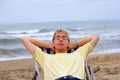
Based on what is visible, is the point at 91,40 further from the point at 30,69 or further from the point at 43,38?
the point at 43,38

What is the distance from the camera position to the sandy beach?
786cm

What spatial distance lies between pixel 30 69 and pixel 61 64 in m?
5.48

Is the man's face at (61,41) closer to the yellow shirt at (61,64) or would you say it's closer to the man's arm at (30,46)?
the yellow shirt at (61,64)

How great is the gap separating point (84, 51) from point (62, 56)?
35 centimetres

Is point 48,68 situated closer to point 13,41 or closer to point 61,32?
point 61,32

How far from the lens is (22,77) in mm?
7953

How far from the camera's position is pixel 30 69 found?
9.27 m

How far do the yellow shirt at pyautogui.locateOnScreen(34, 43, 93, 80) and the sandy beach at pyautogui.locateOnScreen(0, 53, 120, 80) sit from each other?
12.0ft

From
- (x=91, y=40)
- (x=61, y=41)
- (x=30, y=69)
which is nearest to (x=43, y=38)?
(x=30, y=69)

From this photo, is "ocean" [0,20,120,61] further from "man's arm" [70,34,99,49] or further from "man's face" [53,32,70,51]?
"man's face" [53,32,70,51]

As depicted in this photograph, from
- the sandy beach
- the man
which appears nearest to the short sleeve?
the man

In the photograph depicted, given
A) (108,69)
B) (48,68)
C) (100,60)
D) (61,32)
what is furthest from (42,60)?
(100,60)

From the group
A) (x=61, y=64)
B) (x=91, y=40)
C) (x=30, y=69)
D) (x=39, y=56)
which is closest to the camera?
(x=61, y=64)

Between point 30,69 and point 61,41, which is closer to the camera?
point 61,41
